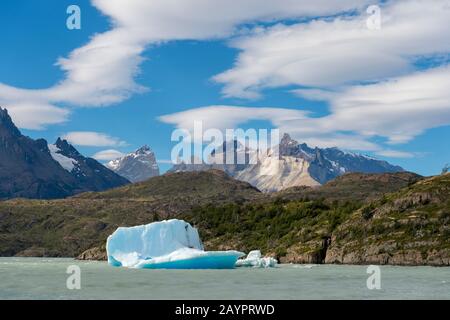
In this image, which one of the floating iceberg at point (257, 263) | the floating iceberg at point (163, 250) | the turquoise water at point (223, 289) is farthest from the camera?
the floating iceberg at point (257, 263)

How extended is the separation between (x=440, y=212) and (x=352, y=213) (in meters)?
28.6

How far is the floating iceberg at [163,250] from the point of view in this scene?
10362 cm

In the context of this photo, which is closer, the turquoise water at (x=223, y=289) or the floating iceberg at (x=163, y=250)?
the turquoise water at (x=223, y=289)

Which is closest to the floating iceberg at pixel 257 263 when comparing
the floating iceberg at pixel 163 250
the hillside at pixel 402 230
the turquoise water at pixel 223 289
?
the floating iceberg at pixel 163 250

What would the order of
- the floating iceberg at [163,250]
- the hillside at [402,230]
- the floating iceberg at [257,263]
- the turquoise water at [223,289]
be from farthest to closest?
the hillside at [402,230] < the floating iceberg at [257,263] < the floating iceberg at [163,250] < the turquoise water at [223,289]

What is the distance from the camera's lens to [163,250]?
10988 centimetres

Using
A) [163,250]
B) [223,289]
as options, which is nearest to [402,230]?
[163,250]

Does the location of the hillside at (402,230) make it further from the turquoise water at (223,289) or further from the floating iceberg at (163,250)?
the turquoise water at (223,289)

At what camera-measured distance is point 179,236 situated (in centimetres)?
11269

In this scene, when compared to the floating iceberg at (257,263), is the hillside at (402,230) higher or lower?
higher

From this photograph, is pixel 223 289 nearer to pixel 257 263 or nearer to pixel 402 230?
pixel 257 263

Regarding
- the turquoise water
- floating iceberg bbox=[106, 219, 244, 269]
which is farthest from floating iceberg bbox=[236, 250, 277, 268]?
the turquoise water

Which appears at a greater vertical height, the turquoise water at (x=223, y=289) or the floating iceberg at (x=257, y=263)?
the turquoise water at (x=223, y=289)
